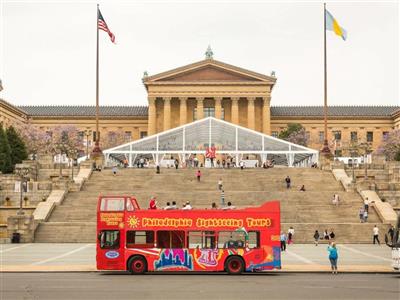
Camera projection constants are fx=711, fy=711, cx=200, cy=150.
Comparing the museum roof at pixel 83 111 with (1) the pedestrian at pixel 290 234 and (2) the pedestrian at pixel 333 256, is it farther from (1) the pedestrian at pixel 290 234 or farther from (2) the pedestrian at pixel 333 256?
(2) the pedestrian at pixel 333 256

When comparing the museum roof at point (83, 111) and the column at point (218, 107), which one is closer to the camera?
the column at point (218, 107)

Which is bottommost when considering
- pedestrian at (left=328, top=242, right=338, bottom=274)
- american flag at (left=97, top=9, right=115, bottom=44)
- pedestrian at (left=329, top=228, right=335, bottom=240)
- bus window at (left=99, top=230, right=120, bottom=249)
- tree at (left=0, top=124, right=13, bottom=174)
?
Result: pedestrian at (left=329, top=228, right=335, bottom=240)

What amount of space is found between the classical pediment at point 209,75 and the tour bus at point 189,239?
10221 cm

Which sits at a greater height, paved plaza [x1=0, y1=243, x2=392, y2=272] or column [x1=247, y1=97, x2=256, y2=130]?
column [x1=247, y1=97, x2=256, y2=130]

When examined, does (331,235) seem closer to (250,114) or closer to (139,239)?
(139,239)

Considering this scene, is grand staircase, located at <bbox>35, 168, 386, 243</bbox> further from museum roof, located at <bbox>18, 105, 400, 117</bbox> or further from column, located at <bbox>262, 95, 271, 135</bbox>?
museum roof, located at <bbox>18, 105, 400, 117</bbox>

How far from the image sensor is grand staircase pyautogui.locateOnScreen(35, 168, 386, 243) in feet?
156

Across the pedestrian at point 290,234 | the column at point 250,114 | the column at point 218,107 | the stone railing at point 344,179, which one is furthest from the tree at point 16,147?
the column at point 250,114

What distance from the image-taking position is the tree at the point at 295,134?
126 meters

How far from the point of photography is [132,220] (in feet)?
94.2

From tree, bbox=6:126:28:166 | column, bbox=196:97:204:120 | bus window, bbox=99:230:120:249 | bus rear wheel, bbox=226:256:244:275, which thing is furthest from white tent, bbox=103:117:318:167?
bus rear wheel, bbox=226:256:244:275

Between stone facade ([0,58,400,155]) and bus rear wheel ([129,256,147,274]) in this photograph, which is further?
stone facade ([0,58,400,155])

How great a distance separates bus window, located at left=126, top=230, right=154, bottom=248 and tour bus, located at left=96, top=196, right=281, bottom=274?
42mm

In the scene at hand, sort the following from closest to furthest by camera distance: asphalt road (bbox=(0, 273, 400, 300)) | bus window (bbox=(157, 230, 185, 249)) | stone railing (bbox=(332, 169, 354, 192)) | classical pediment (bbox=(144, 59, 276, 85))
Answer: asphalt road (bbox=(0, 273, 400, 300)) < bus window (bbox=(157, 230, 185, 249)) < stone railing (bbox=(332, 169, 354, 192)) < classical pediment (bbox=(144, 59, 276, 85))
